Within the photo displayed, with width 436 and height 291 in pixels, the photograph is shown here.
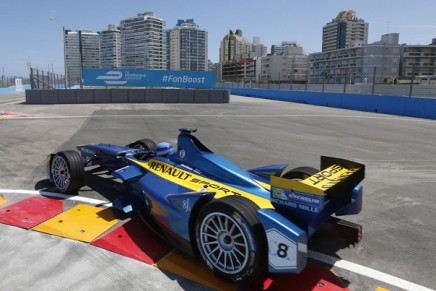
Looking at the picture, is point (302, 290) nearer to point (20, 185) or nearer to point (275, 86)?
point (20, 185)

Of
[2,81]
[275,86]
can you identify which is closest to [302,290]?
[275,86]

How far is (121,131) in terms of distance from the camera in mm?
12422

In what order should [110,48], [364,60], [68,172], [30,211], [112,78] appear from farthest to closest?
1. [364,60]
2. [110,48]
3. [112,78]
4. [68,172]
5. [30,211]

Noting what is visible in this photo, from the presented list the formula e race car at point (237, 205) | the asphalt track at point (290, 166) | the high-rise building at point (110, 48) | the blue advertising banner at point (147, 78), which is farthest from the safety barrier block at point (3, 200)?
the high-rise building at point (110, 48)

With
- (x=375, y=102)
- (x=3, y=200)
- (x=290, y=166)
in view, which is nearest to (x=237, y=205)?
(x=3, y=200)

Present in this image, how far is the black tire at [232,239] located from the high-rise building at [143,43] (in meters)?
83.9

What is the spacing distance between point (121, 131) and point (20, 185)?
6487mm

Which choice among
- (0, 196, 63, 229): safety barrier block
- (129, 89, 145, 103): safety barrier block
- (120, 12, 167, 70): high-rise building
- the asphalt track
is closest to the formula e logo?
(129, 89, 145, 103): safety barrier block

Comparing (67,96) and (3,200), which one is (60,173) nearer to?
(3,200)

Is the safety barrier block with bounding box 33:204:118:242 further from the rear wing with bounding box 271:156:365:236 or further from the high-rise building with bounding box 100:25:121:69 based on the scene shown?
the high-rise building with bounding box 100:25:121:69

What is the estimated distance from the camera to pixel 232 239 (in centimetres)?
312

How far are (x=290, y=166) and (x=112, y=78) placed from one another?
25.3 meters

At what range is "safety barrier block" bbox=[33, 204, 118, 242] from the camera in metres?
4.21

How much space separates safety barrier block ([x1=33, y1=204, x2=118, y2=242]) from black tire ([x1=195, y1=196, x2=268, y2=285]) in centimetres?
159
